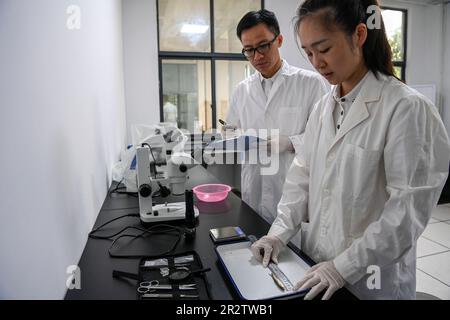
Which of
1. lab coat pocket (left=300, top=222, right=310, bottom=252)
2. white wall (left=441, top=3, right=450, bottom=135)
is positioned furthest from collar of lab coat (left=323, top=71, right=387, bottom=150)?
white wall (left=441, top=3, right=450, bottom=135)

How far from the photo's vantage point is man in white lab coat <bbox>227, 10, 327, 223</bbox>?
1688 millimetres

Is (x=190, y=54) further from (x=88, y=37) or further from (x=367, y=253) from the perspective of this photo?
Result: (x=367, y=253)

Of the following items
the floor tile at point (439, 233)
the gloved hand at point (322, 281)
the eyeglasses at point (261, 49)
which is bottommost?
the floor tile at point (439, 233)

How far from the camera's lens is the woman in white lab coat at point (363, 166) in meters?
0.83

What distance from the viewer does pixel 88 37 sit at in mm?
1440

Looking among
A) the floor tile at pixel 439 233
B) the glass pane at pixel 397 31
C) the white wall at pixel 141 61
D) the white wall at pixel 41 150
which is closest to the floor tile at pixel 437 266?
the floor tile at pixel 439 233

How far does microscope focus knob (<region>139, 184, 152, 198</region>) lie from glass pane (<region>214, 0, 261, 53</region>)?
A: 3.26m

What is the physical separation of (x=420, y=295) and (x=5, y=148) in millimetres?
2536

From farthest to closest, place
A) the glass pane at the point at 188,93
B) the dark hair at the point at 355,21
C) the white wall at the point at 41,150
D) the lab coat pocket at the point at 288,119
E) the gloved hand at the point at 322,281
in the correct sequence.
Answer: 1. the glass pane at the point at 188,93
2. the lab coat pocket at the point at 288,119
3. the dark hair at the point at 355,21
4. the gloved hand at the point at 322,281
5. the white wall at the point at 41,150

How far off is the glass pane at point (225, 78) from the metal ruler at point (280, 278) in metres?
3.48

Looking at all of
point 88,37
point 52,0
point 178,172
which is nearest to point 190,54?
point 88,37

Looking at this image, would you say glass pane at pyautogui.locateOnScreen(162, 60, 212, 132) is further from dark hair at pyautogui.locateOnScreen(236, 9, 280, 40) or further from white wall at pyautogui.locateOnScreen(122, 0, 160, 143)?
dark hair at pyautogui.locateOnScreen(236, 9, 280, 40)

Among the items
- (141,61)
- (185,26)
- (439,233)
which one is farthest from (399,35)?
(141,61)

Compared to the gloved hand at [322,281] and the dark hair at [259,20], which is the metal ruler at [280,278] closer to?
the gloved hand at [322,281]
